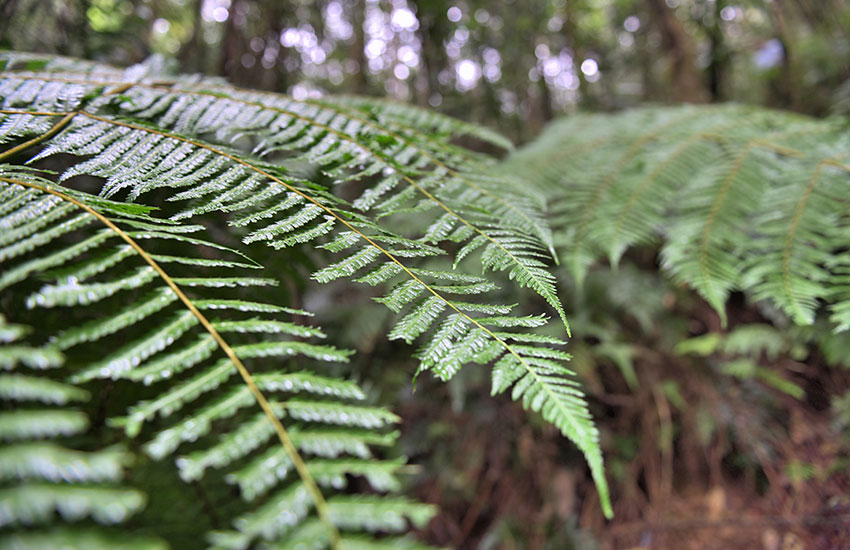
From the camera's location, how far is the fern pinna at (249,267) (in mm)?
441

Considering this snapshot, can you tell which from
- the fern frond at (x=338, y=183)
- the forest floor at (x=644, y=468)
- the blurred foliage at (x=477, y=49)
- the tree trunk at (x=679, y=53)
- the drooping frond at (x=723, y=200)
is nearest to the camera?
the fern frond at (x=338, y=183)

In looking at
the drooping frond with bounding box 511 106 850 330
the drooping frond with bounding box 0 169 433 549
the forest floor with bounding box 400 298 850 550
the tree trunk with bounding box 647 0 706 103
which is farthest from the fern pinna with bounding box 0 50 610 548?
the tree trunk with bounding box 647 0 706 103

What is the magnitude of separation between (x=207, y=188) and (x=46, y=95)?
53cm

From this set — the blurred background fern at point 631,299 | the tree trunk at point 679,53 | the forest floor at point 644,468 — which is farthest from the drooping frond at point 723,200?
the tree trunk at point 679,53

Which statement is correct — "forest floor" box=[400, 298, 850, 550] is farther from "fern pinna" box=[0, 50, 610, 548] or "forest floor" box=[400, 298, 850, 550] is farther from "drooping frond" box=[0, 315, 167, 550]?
"drooping frond" box=[0, 315, 167, 550]

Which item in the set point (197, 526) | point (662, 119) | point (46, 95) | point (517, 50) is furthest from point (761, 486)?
point (517, 50)

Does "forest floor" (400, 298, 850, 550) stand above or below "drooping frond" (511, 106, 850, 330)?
below

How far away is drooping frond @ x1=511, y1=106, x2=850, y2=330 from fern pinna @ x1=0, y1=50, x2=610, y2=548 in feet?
2.04

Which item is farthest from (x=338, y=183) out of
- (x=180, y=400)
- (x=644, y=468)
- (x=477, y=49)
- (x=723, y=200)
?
(x=477, y=49)

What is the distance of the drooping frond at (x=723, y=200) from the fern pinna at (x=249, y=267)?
0.62 meters

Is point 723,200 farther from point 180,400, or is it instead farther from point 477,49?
point 477,49

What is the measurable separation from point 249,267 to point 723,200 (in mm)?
1463

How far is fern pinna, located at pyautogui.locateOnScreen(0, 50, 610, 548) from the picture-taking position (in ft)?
1.45

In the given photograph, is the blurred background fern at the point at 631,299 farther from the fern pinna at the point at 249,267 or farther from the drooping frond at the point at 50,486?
the drooping frond at the point at 50,486
